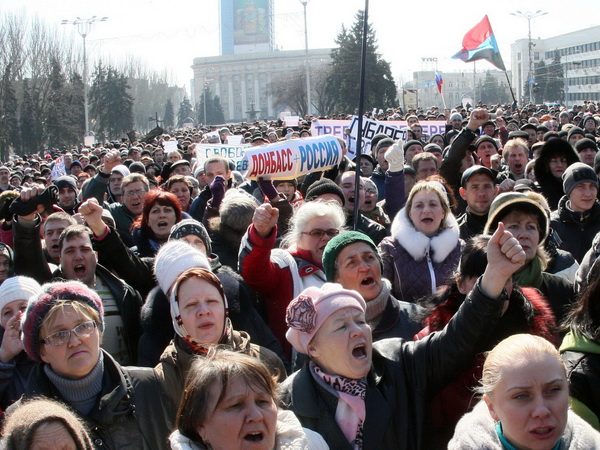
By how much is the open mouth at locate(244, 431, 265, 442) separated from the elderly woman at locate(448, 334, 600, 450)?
59 cm

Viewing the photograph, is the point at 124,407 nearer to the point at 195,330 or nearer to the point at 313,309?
the point at 195,330

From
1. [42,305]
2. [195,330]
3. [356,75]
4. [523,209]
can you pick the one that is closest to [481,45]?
[523,209]

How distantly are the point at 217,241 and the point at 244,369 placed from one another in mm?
2540

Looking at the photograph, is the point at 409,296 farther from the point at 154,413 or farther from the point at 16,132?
the point at 16,132

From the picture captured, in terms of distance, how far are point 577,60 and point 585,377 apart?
106 meters

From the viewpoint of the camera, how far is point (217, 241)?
15.8ft

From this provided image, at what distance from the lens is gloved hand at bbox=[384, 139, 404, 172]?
5.94 metres

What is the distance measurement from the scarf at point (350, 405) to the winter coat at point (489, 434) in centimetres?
41

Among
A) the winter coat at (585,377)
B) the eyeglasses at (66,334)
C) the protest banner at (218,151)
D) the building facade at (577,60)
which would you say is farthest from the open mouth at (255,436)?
the building facade at (577,60)

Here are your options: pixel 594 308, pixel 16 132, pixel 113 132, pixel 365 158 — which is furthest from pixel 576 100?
pixel 594 308

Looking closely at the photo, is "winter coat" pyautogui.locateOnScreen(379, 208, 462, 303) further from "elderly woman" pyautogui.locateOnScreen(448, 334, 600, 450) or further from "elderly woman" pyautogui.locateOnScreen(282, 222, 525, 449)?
"elderly woman" pyautogui.locateOnScreen(448, 334, 600, 450)

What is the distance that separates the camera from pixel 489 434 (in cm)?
219

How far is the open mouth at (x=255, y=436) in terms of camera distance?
2.25 m

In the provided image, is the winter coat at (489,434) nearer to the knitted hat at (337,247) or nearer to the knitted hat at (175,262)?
the knitted hat at (337,247)
